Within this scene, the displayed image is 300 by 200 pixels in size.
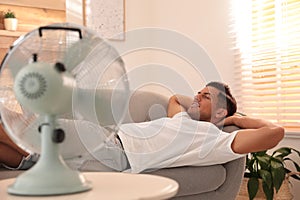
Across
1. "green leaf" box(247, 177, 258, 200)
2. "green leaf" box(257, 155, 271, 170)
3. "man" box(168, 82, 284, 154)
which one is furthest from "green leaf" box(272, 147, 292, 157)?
"man" box(168, 82, 284, 154)

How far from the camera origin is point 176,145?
87.7 inches

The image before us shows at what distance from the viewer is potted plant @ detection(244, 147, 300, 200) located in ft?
8.72

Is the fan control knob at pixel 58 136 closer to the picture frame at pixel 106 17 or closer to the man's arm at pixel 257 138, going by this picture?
the man's arm at pixel 257 138

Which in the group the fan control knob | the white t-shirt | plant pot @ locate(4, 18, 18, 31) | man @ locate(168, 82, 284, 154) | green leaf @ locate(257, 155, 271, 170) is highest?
plant pot @ locate(4, 18, 18, 31)

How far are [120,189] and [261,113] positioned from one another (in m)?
2.31

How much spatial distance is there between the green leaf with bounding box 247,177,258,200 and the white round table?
1627 millimetres

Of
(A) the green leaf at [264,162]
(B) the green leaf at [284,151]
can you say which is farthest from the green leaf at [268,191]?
(B) the green leaf at [284,151]

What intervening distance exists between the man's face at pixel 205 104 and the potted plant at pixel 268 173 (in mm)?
522

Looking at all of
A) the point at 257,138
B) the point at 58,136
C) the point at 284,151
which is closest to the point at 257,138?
the point at 257,138

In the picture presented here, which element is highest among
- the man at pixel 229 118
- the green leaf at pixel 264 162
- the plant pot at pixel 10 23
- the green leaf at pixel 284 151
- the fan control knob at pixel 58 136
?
the plant pot at pixel 10 23

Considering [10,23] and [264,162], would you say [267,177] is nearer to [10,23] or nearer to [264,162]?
[264,162]

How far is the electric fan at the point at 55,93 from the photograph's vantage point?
37.4 inches

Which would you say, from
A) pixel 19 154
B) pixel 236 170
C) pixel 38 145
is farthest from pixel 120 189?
pixel 236 170

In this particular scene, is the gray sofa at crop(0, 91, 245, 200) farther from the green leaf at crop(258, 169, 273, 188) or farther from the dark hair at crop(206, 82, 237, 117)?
the green leaf at crop(258, 169, 273, 188)
